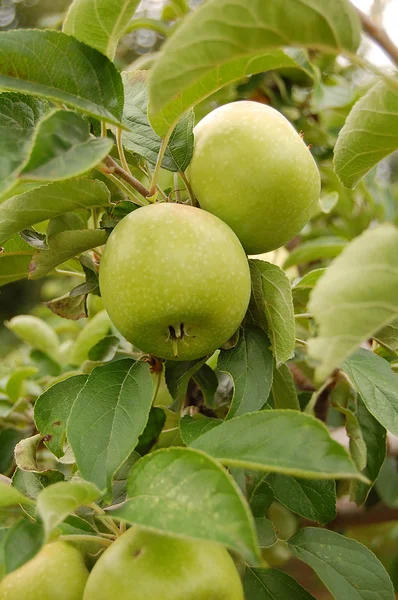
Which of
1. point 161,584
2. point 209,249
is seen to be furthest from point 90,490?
point 209,249

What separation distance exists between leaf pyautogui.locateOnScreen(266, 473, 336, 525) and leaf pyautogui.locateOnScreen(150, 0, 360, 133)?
476 mm

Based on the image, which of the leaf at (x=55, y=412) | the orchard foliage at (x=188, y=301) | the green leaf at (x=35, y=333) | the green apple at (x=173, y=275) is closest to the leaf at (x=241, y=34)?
the orchard foliage at (x=188, y=301)

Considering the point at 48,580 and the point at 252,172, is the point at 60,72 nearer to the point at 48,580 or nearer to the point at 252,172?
the point at 252,172

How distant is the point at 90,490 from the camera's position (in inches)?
19.1

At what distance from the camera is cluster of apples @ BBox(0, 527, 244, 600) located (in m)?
0.51

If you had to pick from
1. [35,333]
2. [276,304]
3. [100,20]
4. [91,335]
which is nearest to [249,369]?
[276,304]

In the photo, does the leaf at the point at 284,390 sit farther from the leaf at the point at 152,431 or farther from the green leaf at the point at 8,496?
the green leaf at the point at 8,496

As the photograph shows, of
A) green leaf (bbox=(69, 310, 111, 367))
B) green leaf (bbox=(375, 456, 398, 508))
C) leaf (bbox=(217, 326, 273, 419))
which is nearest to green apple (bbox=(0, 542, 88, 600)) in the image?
leaf (bbox=(217, 326, 273, 419))

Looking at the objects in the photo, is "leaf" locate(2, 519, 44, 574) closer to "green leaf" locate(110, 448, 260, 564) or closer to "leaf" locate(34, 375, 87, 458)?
"green leaf" locate(110, 448, 260, 564)

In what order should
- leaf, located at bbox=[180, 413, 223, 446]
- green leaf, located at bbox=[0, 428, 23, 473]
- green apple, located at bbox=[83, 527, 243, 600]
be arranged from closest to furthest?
green apple, located at bbox=[83, 527, 243, 600] < leaf, located at bbox=[180, 413, 223, 446] < green leaf, located at bbox=[0, 428, 23, 473]

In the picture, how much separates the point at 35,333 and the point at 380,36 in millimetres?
1070

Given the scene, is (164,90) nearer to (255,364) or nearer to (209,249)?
(209,249)

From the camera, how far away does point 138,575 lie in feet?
1.68

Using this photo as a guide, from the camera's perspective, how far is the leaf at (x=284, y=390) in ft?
2.60
